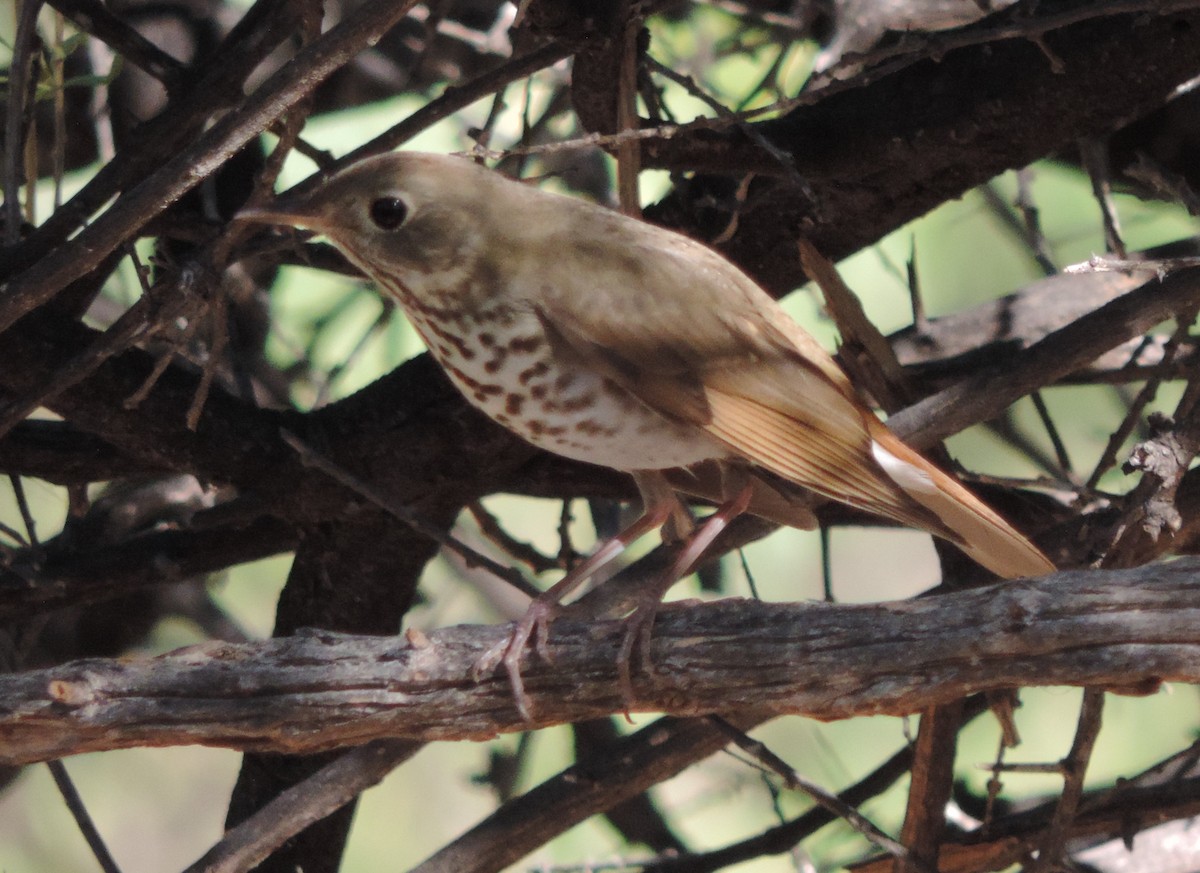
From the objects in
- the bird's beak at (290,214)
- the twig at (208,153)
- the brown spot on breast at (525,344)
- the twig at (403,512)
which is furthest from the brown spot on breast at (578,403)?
the twig at (208,153)

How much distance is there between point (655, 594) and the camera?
2.50 metres

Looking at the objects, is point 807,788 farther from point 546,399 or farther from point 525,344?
point 525,344

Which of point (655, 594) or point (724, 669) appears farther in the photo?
point (655, 594)

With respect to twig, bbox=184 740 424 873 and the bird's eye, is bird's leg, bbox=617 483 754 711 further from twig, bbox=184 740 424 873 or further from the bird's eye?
the bird's eye

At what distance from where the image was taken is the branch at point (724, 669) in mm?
2115

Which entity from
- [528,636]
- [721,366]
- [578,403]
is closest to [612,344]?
[578,403]

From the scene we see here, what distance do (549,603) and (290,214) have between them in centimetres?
87

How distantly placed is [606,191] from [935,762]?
6.95ft

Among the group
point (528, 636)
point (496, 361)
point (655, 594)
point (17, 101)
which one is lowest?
point (528, 636)

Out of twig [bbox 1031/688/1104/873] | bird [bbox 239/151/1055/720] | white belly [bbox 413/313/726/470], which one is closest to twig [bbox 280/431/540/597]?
bird [bbox 239/151/1055/720]

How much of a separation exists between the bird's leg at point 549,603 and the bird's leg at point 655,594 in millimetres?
96

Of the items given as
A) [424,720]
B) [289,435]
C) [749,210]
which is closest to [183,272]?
[289,435]

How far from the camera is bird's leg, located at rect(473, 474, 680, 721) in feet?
7.43

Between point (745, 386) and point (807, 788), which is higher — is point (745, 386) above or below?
above
